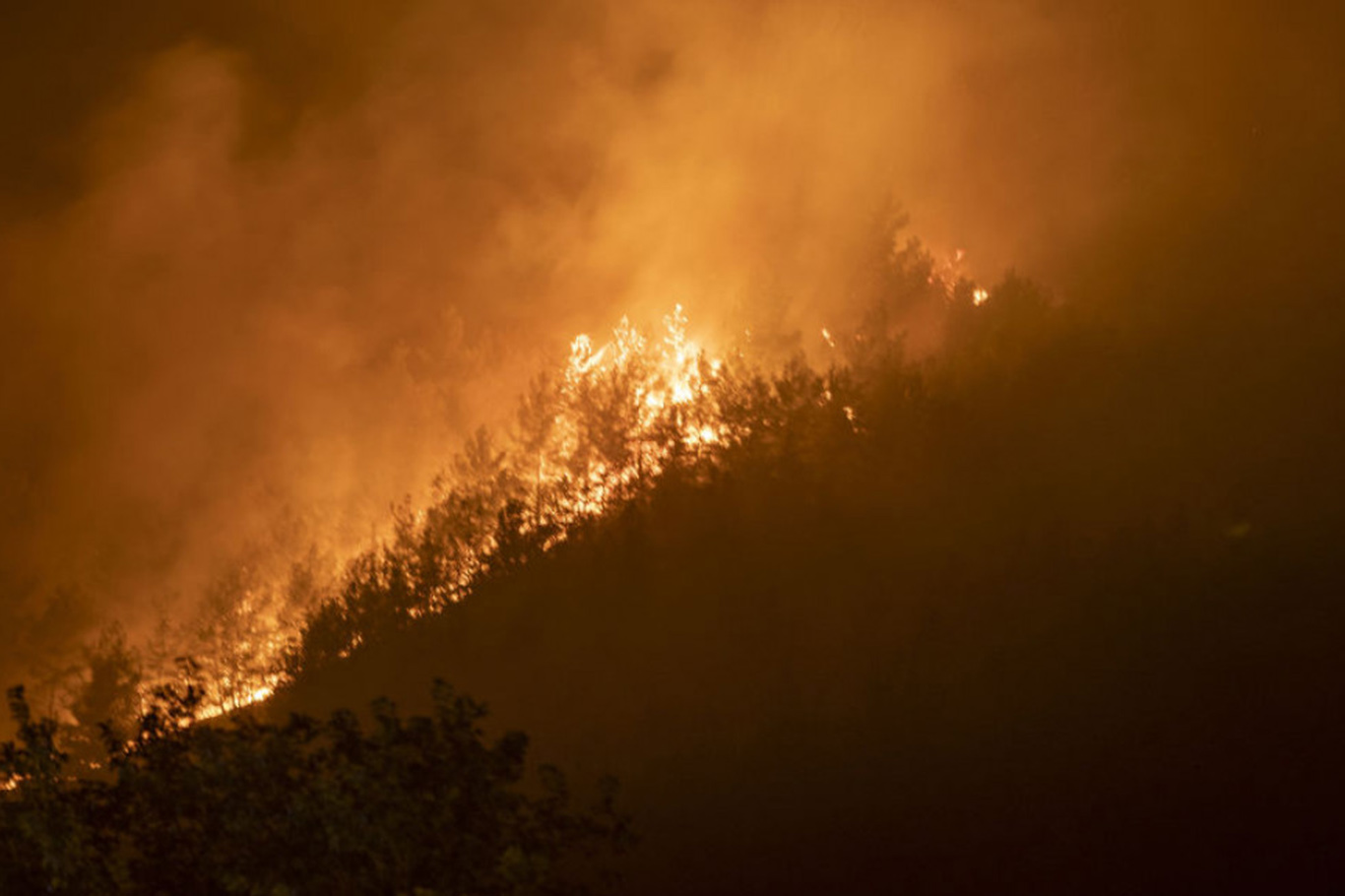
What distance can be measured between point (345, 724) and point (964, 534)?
1226 inches

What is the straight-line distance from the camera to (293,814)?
10023 mm

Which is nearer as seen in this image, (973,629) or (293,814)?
(293,814)

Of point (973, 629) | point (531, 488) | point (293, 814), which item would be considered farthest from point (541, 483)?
point (293, 814)

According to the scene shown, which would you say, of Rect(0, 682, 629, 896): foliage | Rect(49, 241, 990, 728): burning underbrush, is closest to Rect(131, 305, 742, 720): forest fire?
Rect(49, 241, 990, 728): burning underbrush

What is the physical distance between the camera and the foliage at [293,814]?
9.98 metres

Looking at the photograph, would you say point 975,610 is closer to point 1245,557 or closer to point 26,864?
point 1245,557

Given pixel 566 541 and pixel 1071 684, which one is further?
pixel 566 541

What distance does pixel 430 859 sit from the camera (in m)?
10.4

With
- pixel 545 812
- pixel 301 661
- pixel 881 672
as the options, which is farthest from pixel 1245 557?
pixel 301 661

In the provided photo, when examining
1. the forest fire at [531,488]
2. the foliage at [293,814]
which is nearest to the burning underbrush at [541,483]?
the forest fire at [531,488]

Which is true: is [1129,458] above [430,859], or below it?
above

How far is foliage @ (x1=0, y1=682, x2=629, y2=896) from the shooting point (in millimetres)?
9984

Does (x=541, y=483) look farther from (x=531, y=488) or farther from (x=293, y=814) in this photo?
(x=293, y=814)

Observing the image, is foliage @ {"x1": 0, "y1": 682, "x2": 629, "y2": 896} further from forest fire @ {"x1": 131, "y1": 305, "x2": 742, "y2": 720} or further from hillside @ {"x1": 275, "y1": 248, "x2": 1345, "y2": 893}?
forest fire @ {"x1": 131, "y1": 305, "x2": 742, "y2": 720}
